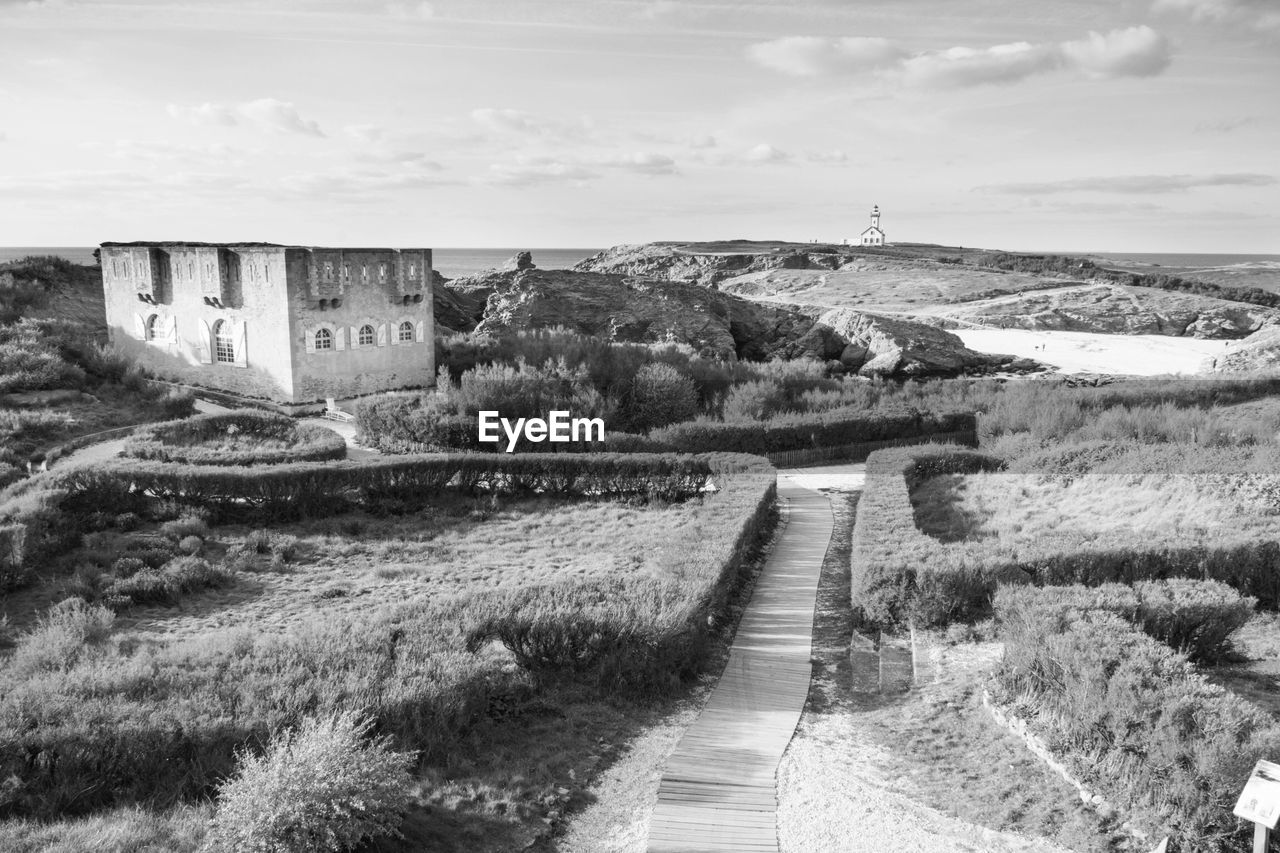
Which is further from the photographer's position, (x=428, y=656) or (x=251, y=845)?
(x=428, y=656)

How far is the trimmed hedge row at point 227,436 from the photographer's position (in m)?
19.2

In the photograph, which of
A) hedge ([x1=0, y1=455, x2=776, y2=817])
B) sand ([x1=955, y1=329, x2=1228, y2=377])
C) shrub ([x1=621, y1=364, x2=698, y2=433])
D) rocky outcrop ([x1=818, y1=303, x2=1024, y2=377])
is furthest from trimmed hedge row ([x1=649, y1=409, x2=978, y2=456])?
sand ([x1=955, y1=329, x2=1228, y2=377])

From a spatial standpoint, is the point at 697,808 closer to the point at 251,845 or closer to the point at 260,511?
the point at 251,845

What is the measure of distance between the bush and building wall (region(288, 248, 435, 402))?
67.9 ft

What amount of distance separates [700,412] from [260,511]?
1363 centimetres

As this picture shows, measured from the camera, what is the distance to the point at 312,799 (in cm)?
694

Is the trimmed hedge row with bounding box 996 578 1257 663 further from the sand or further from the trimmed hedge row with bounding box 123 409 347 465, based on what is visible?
the sand

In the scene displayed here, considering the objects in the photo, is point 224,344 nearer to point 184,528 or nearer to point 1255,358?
point 184,528

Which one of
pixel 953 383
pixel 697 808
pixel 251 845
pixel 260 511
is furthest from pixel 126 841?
pixel 953 383

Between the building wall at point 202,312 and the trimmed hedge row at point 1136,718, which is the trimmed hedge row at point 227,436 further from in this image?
the trimmed hedge row at point 1136,718

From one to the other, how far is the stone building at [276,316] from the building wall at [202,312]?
0.11ft

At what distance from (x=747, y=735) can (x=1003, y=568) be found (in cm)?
471

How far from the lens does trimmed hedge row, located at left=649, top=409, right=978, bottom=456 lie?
862 inches

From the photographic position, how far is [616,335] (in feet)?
150
